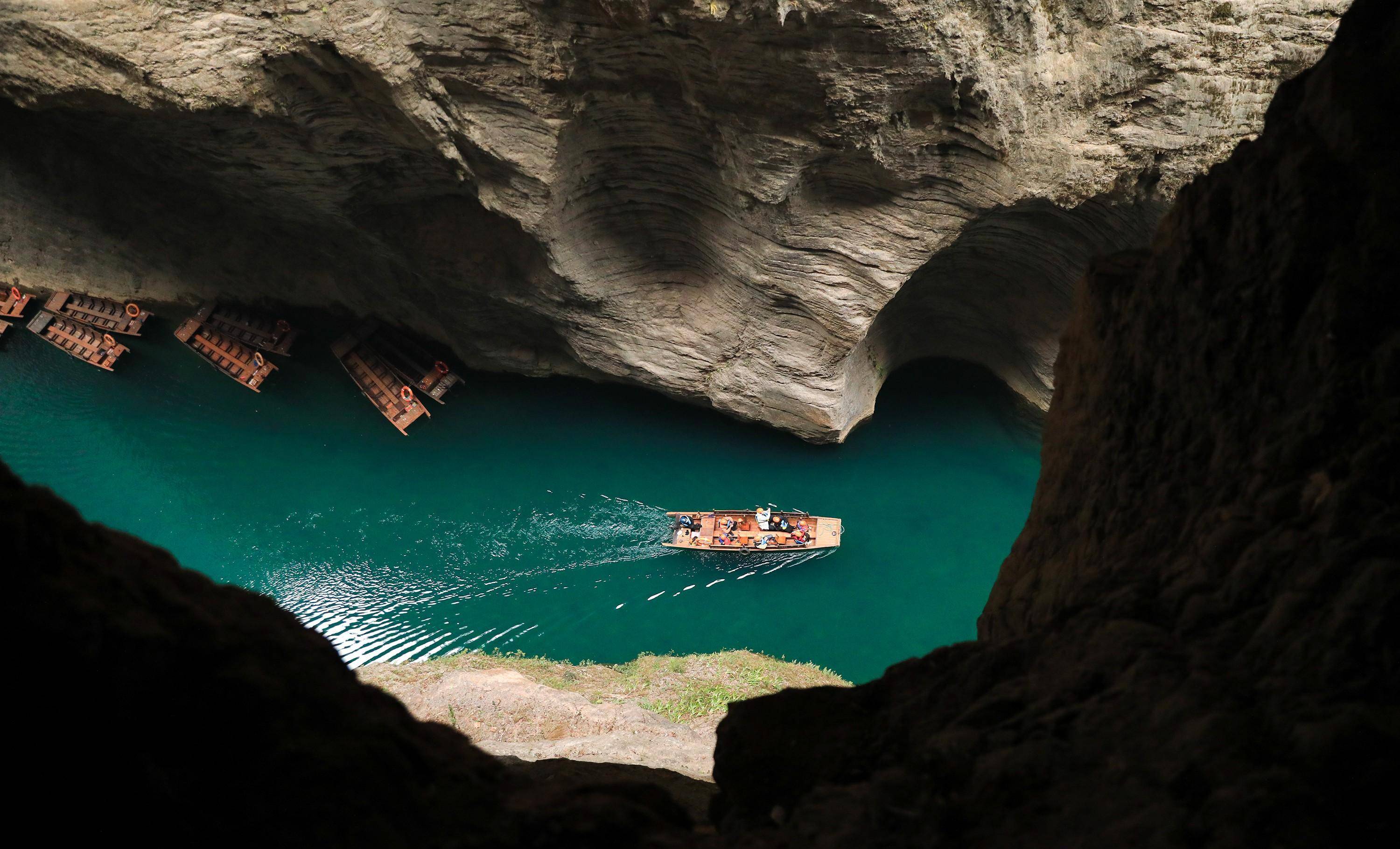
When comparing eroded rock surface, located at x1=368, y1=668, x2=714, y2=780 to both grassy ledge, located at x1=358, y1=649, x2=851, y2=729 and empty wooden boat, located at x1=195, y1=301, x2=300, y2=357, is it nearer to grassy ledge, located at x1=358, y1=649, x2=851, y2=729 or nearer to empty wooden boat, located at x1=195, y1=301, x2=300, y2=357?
grassy ledge, located at x1=358, y1=649, x2=851, y2=729

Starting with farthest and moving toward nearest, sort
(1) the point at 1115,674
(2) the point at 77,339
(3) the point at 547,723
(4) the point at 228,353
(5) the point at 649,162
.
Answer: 1. (4) the point at 228,353
2. (2) the point at 77,339
3. (5) the point at 649,162
4. (3) the point at 547,723
5. (1) the point at 1115,674

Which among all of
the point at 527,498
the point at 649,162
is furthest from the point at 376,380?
the point at 649,162

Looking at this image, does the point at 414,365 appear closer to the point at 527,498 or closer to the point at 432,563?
the point at 527,498

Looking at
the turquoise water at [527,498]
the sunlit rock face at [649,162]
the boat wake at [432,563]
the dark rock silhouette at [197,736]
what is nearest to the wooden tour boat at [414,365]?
the turquoise water at [527,498]

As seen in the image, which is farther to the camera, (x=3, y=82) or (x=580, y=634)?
(x=580, y=634)

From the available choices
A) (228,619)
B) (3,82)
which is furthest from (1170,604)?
(3,82)

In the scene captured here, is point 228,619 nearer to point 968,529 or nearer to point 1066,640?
point 1066,640

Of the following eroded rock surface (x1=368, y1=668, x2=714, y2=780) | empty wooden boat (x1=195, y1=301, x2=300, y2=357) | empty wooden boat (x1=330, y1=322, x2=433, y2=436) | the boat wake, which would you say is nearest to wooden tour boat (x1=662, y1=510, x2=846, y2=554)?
the boat wake
